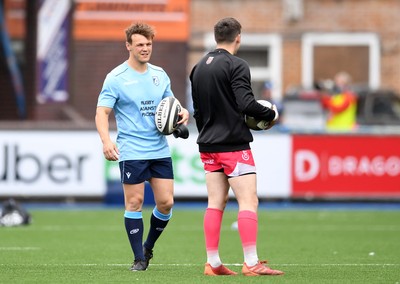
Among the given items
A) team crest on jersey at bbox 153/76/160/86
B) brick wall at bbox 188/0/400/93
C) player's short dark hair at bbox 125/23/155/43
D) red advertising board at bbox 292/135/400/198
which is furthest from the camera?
brick wall at bbox 188/0/400/93

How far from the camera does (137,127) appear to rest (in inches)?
417

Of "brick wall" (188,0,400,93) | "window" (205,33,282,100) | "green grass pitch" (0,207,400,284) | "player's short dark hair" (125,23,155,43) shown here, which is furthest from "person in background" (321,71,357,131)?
"player's short dark hair" (125,23,155,43)

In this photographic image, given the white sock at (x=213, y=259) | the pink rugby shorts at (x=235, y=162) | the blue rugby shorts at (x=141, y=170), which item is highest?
the pink rugby shorts at (x=235, y=162)

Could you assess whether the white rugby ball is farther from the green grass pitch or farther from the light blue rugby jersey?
the green grass pitch

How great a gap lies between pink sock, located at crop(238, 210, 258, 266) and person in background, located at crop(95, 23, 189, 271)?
923mm

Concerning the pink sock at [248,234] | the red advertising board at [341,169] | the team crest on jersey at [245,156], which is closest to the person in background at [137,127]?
the team crest on jersey at [245,156]

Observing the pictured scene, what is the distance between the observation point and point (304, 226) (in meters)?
17.4

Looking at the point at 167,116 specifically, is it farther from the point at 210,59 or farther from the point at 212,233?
the point at 212,233

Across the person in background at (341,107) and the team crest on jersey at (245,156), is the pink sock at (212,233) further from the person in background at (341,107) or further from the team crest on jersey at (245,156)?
the person in background at (341,107)

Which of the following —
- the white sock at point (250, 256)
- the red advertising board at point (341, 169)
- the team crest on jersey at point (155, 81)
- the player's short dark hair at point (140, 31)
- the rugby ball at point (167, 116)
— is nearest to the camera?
the white sock at point (250, 256)

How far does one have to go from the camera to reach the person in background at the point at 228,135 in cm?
1003

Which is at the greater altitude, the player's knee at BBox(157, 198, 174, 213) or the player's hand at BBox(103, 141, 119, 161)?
the player's hand at BBox(103, 141, 119, 161)

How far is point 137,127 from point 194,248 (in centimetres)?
336

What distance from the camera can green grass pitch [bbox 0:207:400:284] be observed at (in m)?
10.3
